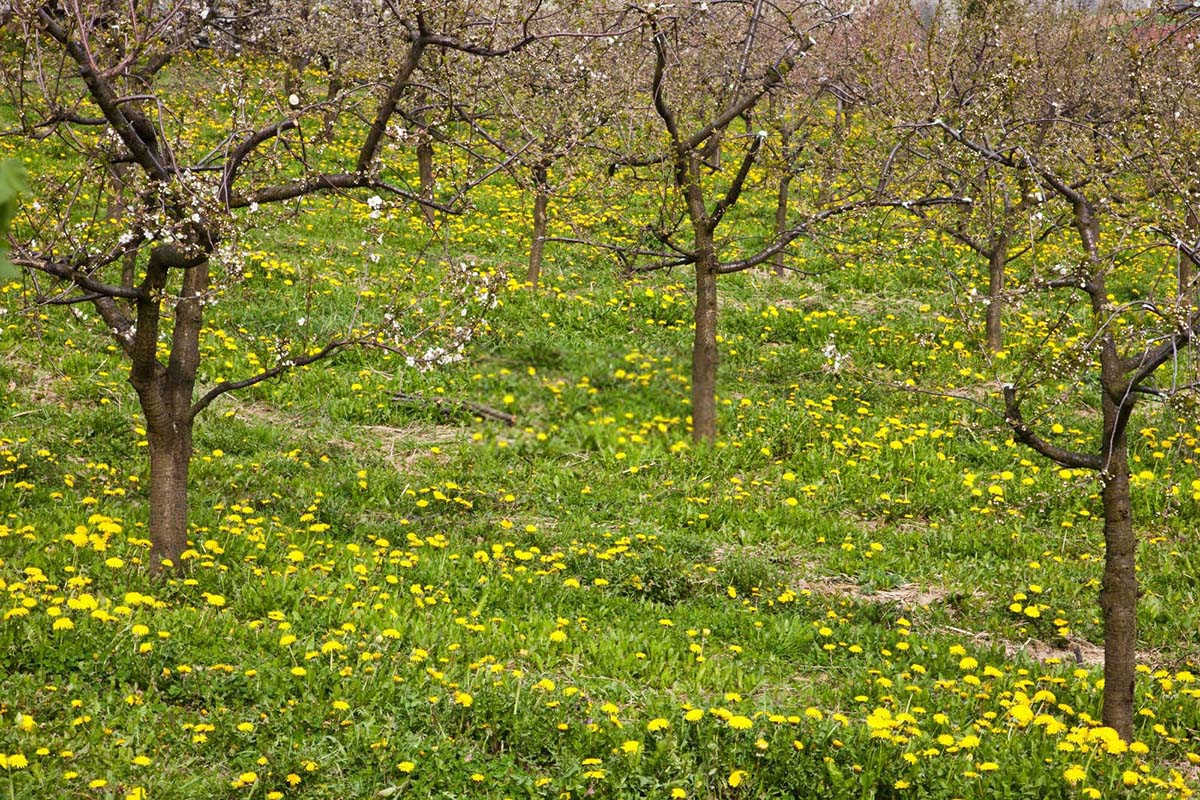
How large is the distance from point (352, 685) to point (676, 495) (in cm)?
449

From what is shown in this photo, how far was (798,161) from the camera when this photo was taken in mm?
11195

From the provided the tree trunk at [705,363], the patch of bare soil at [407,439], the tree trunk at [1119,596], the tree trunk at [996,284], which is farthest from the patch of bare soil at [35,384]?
the tree trunk at [996,284]

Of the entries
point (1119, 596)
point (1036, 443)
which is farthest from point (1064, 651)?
point (1036, 443)

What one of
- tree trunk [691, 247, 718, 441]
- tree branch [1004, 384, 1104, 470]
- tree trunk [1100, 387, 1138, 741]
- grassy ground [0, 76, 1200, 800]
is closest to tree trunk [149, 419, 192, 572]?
grassy ground [0, 76, 1200, 800]

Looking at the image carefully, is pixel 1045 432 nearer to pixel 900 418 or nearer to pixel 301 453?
pixel 900 418

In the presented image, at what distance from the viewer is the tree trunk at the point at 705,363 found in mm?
10453

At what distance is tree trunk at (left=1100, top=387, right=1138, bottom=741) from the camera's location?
5648mm

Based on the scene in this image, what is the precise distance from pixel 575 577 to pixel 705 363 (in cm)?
357

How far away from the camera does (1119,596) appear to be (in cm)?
568

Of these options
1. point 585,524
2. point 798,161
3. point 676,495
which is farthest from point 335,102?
point 798,161

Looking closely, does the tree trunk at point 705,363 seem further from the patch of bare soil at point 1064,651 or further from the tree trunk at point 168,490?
the tree trunk at point 168,490

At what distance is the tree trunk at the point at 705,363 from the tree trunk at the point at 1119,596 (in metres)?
5.02

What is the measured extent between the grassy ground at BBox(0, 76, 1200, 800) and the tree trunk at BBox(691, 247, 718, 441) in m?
0.22

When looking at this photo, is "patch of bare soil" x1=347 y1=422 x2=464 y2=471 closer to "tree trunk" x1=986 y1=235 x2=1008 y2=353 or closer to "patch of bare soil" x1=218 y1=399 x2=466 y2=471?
"patch of bare soil" x1=218 y1=399 x2=466 y2=471
